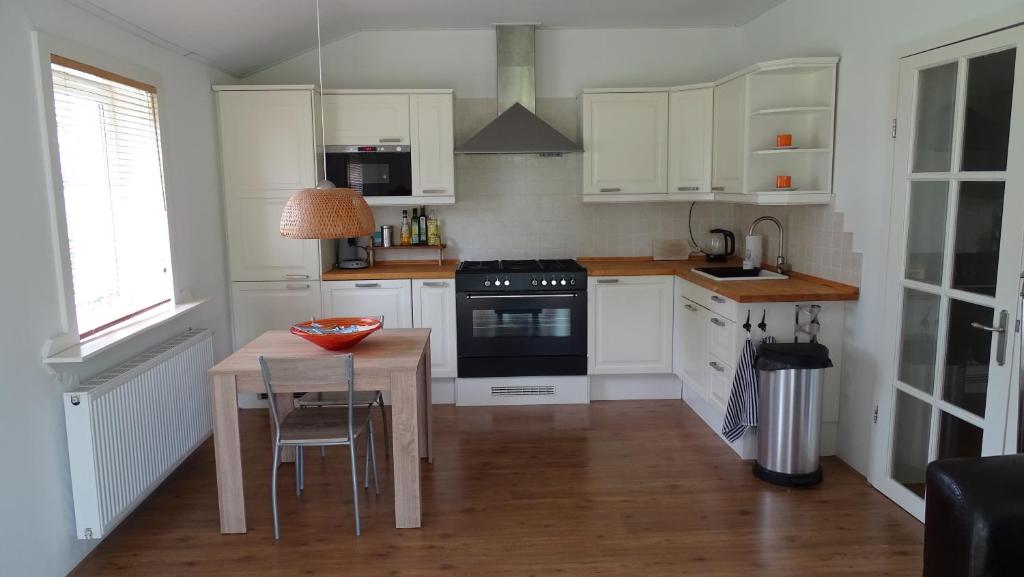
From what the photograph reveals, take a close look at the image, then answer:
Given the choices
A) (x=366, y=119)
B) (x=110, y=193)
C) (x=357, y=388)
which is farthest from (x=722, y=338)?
(x=110, y=193)

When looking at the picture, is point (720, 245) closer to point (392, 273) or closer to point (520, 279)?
point (520, 279)

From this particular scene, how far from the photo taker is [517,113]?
180 inches

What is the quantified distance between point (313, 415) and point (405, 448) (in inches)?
21.1

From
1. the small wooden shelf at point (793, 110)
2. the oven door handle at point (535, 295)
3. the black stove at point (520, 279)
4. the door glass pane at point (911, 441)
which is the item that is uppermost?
the small wooden shelf at point (793, 110)

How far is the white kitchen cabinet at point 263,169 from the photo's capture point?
4441 mm

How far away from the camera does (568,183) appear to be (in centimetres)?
510

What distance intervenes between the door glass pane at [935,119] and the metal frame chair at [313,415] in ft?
8.69

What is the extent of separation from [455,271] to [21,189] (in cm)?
259

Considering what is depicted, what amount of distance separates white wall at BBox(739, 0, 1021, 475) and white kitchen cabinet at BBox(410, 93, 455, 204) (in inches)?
91.5

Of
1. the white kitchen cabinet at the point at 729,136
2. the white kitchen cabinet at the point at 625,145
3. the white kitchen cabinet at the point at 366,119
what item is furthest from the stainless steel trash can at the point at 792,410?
the white kitchen cabinet at the point at 366,119

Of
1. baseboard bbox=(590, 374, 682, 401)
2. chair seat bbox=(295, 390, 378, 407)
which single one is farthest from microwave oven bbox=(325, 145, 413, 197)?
baseboard bbox=(590, 374, 682, 401)

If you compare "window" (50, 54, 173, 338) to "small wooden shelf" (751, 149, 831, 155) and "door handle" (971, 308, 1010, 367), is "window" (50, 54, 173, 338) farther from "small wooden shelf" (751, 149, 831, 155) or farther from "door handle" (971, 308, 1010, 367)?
"door handle" (971, 308, 1010, 367)

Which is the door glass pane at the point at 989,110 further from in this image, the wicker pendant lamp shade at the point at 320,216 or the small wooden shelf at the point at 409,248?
the small wooden shelf at the point at 409,248

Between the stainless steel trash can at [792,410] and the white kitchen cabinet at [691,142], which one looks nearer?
the stainless steel trash can at [792,410]
